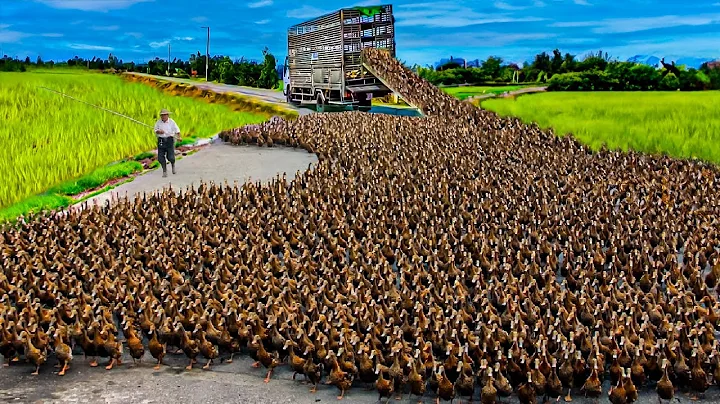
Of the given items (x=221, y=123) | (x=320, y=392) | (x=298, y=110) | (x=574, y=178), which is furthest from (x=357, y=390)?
(x=298, y=110)

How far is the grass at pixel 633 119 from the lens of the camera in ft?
86.2

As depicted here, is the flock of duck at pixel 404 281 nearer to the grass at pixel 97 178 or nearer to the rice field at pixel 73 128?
the grass at pixel 97 178

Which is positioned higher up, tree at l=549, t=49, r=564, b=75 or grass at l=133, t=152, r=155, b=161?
tree at l=549, t=49, r=564, b=75

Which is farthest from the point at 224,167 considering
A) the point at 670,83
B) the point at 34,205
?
the point at 670,83

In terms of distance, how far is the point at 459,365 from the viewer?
885 cm

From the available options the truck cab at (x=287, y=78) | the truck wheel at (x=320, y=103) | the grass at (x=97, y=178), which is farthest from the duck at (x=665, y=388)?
the truck cab at (x=287, y=78)

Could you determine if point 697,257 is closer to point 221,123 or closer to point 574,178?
point 574,178

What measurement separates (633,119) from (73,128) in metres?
24.5

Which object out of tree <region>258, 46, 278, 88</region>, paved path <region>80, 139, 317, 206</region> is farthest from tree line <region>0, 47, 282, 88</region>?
paved path <region>80, 139, 317, 206</region>

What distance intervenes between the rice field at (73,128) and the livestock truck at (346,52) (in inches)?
153

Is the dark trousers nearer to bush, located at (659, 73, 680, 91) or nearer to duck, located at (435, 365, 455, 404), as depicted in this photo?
duck, located at (435, 365, 455, 404)

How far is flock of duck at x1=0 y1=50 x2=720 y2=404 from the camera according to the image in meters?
9.20

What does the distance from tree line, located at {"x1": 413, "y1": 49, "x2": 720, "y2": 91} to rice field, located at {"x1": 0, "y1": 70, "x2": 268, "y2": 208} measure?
1829 centimetres

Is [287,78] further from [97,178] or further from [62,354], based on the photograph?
[62,354]
